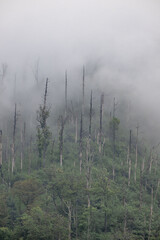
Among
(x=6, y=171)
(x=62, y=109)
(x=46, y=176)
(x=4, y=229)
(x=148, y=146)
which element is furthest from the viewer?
(x=62, y=109)

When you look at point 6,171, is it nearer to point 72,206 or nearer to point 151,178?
point 72,206

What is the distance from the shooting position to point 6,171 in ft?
123

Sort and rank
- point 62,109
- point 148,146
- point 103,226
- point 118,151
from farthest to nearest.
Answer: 1. point 62,109
2. point 148,146
3. point 118,151
4. point 103,226

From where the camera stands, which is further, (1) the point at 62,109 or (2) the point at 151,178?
(1) the point at 62,109

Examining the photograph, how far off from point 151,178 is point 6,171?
23.2m

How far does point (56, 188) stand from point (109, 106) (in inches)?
1607

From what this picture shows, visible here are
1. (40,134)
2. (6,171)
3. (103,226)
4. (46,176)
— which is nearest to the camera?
(103,226)

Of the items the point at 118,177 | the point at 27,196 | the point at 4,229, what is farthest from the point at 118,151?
the point at 4,229

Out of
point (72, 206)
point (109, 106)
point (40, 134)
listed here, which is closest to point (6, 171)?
point (40, 134)

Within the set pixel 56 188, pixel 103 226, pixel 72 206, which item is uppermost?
pixel 56 188

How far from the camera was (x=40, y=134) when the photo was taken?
131ft

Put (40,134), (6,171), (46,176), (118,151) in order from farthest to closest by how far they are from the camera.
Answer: (118,151) < (40,134) < (6,171) < (46,176)

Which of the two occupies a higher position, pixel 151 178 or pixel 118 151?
pixel 118 151

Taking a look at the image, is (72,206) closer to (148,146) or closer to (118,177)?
(118,177)
